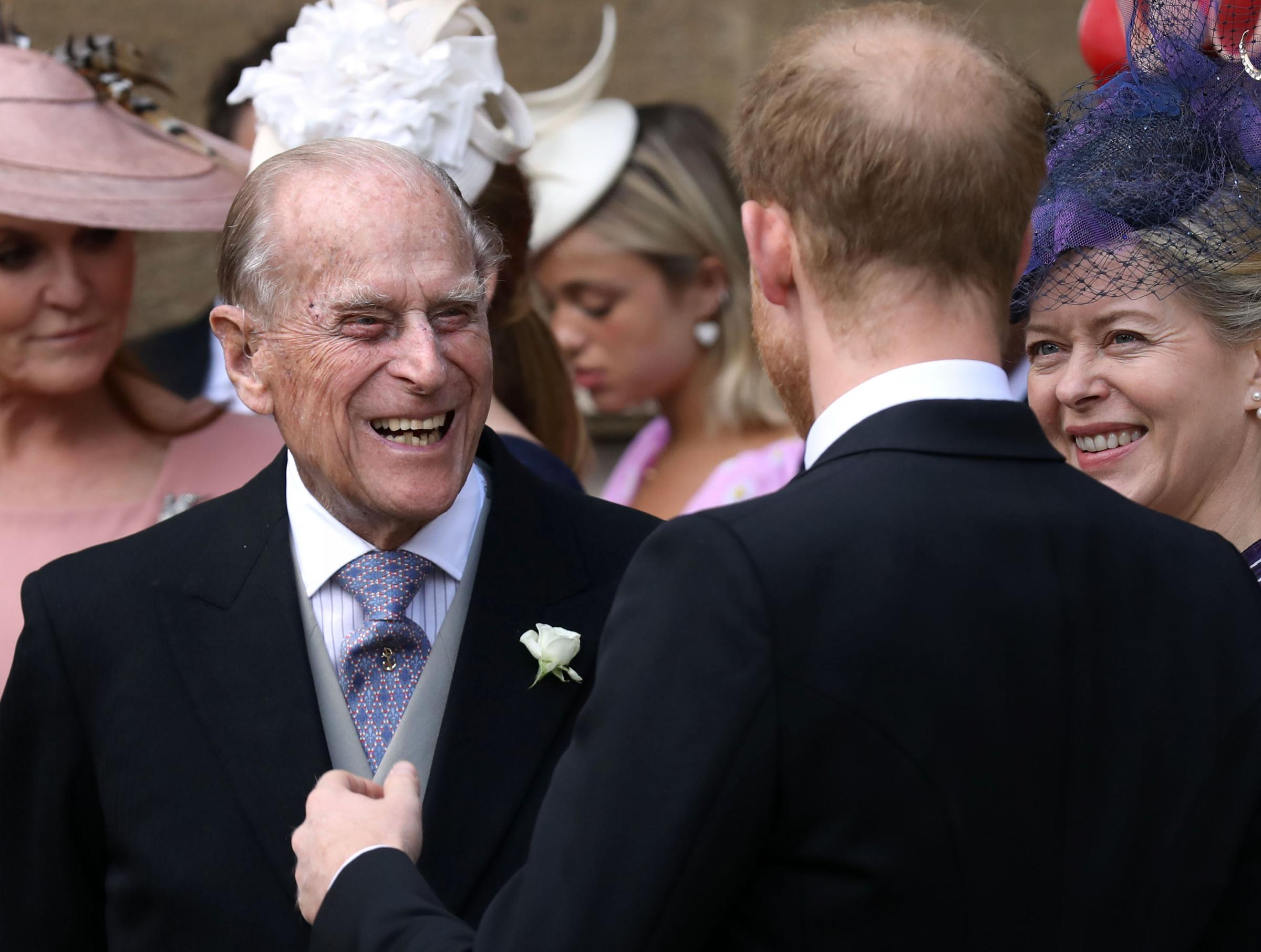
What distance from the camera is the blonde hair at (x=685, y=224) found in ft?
14.1

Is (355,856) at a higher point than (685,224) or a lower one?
higher

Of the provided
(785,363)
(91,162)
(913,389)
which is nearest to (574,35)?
(91,162)

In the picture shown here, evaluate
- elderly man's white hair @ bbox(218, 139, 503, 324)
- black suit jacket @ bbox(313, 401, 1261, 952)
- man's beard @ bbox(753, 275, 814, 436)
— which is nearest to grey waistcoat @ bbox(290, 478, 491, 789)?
elderly man's white hair @ bbox(218, 139, 503, 324)

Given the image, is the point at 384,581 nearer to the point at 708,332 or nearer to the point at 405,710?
the point at 405,710

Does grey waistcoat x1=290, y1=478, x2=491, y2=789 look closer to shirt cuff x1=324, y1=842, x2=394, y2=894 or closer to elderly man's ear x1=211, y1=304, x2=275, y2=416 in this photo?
elderly man's ear x1=211, y1=304, x2=275, y2=416

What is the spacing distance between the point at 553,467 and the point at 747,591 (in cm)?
165

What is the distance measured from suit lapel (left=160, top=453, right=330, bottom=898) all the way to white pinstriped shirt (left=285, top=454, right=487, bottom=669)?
30 mm

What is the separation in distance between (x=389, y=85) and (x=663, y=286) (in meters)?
1.58

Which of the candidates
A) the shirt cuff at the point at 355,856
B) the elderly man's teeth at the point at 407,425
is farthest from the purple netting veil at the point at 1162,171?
the shirt cuff at the point at 355,856

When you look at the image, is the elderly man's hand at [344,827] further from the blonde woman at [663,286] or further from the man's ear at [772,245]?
the blonde woman at [663,286]

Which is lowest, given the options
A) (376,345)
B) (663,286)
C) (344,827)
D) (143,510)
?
(143,510)

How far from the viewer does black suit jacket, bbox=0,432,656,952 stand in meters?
1.89

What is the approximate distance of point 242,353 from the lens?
2.20 metres

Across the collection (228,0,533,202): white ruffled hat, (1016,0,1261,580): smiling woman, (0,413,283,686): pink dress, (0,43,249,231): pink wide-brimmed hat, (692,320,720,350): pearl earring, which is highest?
(1016,0,1261,580): smiling woman
